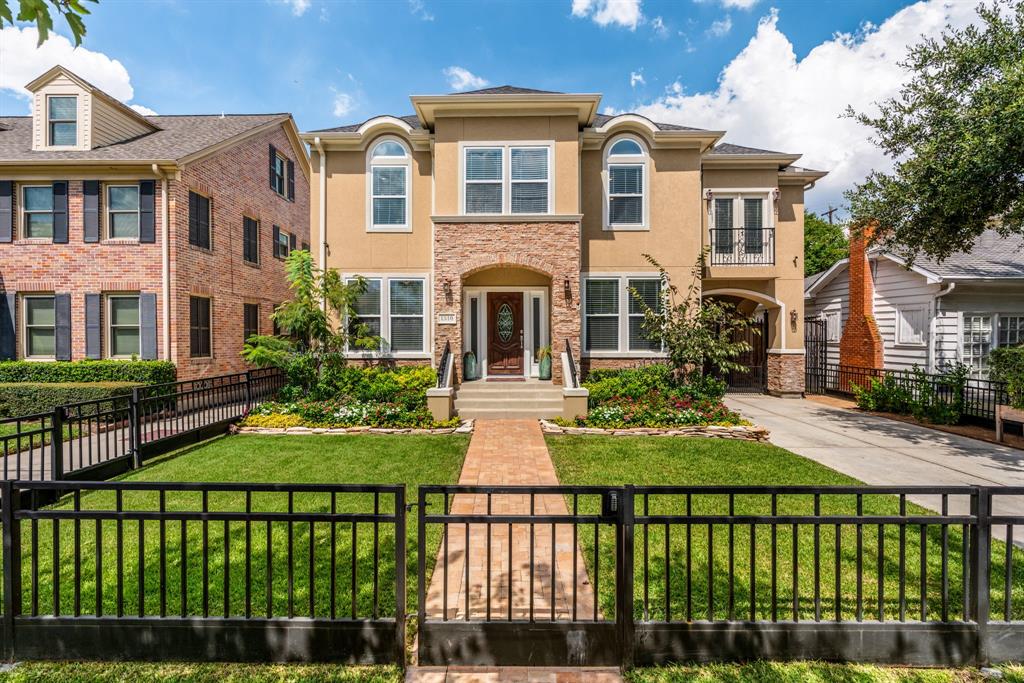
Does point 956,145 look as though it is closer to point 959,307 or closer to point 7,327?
point 959,307

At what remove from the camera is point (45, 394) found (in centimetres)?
1018

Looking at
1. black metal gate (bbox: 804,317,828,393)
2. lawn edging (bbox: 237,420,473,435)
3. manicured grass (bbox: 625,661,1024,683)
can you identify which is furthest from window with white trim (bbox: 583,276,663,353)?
manicured grass (bbox: 625,661,1024,683)

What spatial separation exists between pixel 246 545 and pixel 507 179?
969 cm

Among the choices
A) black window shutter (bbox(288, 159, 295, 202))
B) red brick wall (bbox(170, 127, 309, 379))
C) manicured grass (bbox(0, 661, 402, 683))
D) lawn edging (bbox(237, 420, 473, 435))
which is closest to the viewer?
manicured grass (bbox(0, 661, 402, 683))

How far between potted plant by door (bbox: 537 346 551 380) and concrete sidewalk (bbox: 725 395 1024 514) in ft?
15.9

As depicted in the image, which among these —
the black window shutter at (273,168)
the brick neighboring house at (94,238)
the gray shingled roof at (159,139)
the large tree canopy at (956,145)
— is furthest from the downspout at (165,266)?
the large tree canopy at (956,145)

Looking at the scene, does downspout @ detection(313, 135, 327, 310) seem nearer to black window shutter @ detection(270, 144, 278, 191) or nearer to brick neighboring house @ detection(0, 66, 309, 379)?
brick neighboring house @ detection(0, 66, 309, 379)

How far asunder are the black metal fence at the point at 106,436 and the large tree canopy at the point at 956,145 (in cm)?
1356

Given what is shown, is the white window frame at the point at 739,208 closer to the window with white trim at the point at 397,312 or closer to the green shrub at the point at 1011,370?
the green shrub at the point at 1011,370

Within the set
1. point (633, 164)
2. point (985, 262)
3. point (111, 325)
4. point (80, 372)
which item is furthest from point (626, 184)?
point (80, 372)

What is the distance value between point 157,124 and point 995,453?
2293 centimetres

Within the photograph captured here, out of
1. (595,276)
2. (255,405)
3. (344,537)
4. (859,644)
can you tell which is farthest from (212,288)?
(859,644)

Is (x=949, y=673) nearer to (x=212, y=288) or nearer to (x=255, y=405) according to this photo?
(x=255, y=405)

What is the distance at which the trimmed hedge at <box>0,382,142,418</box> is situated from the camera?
10.1 meters
